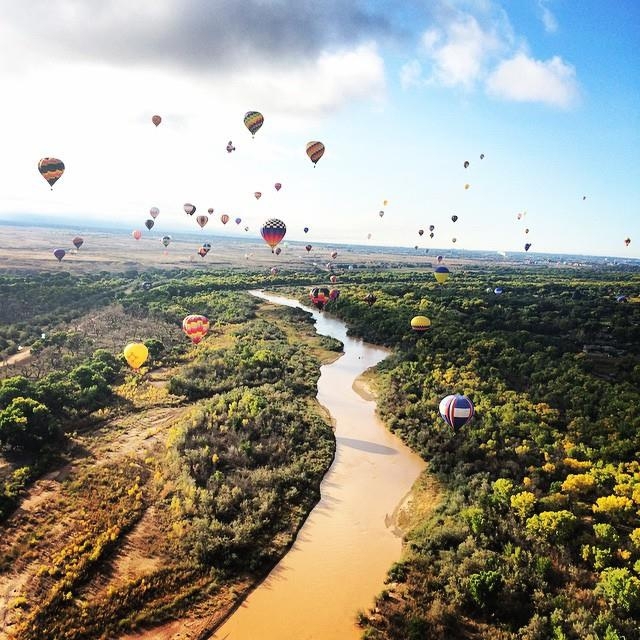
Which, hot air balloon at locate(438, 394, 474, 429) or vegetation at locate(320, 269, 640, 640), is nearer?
vegetation at locate(320, 269, 640, 640)

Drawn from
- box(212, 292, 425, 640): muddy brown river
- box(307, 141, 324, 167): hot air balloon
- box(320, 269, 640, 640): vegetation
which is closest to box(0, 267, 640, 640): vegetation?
box(320, 269, 640, 640): vegetation

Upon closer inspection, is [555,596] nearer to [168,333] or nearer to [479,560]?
[479,560]

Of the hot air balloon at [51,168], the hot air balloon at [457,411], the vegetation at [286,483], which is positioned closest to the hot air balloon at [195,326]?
the vegetation at [286,483]

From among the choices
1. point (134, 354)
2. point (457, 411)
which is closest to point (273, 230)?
point (134, 354)

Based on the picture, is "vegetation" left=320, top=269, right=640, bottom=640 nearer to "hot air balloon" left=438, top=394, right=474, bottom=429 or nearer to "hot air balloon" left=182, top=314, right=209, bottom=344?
"hot air balloon" left=438, top=394, right=474, bottom=429

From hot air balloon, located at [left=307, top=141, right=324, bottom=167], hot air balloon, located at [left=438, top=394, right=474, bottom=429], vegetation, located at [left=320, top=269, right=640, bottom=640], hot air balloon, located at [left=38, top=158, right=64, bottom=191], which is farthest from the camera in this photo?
hot air balloon, located at [left=307, top=141, right=324, bottom=167]

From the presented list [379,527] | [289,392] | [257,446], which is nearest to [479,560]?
[379,527]
